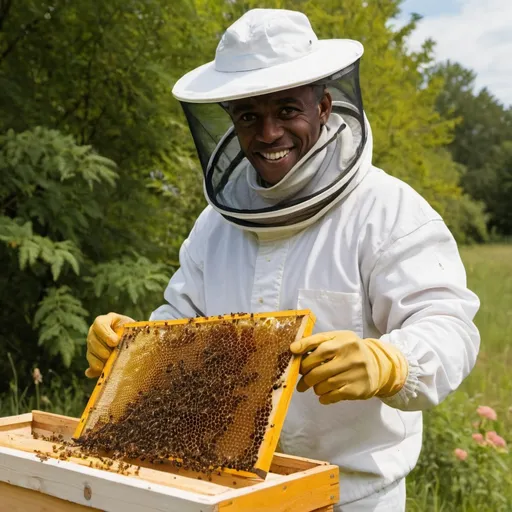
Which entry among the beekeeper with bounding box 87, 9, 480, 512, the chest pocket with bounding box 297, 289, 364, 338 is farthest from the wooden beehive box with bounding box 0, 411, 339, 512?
the chest pocket with bounding box 297, 289, 364, 338

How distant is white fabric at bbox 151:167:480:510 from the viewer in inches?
89.5

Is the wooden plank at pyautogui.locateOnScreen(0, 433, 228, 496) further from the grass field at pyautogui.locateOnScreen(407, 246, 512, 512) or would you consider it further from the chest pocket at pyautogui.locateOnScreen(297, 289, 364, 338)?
the grass field at pyautogui.locateOnScreen(407, 246, 512, 512)

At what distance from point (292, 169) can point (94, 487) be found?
4.20 ft

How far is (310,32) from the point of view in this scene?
2.71 metres

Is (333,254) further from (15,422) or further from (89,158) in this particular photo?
(89,158)

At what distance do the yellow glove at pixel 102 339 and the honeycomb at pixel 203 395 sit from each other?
0.15 metres

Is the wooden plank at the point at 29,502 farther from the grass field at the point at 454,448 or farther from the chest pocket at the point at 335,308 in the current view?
the grass field at the point at 454,448

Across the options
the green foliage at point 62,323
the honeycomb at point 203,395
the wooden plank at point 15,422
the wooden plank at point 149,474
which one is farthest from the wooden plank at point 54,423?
the green foliage at point 62,323

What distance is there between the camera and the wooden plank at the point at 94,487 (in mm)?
1660

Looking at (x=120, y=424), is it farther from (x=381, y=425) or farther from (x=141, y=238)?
(x=141, y=238)

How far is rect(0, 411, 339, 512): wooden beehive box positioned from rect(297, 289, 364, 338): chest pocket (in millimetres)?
577

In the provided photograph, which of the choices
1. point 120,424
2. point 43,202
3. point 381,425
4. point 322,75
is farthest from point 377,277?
point 43,202

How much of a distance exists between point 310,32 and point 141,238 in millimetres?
3228

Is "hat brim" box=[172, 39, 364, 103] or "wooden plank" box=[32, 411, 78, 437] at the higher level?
"hat brim" box=[172, 39, 364, 103]
